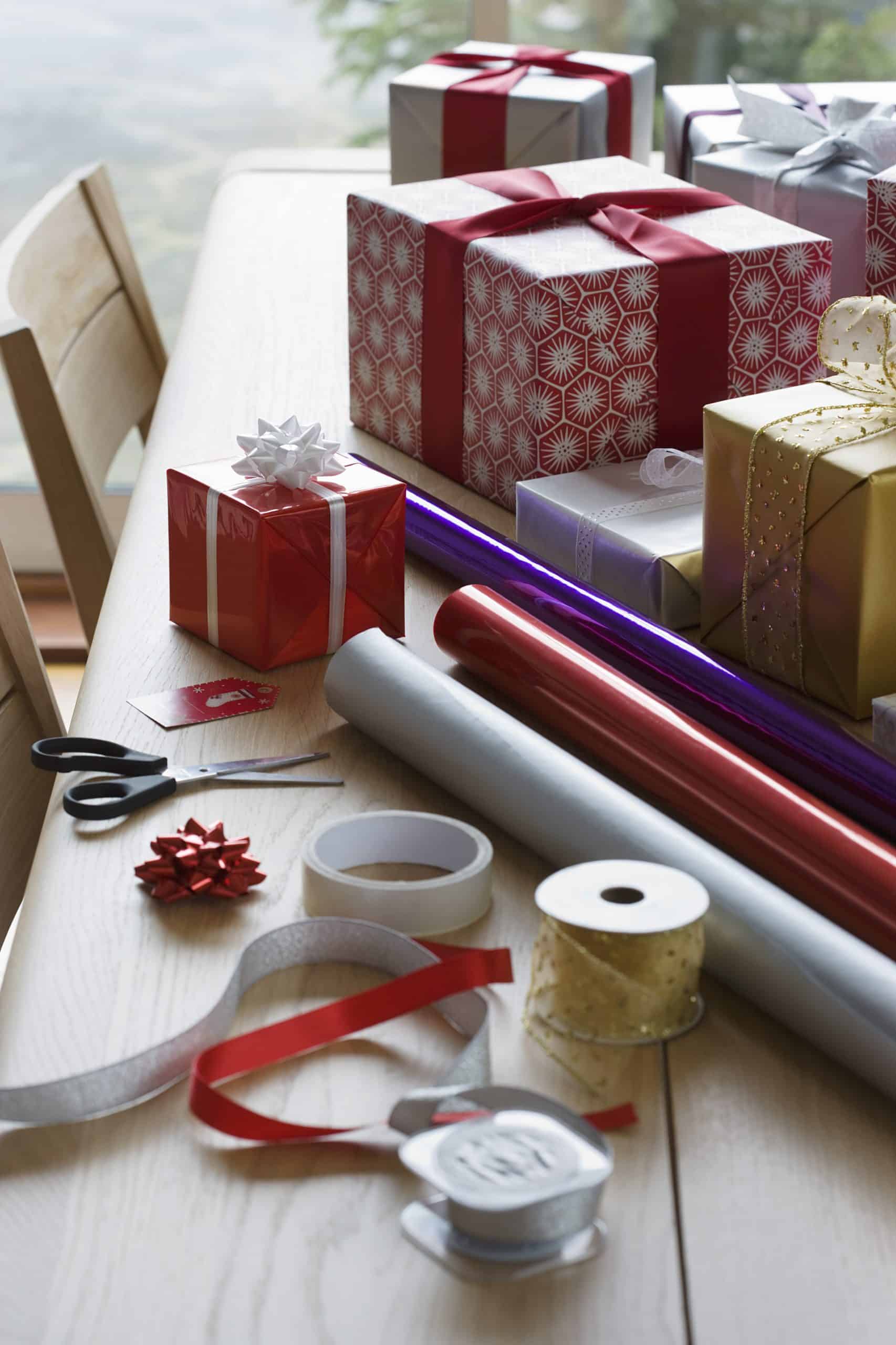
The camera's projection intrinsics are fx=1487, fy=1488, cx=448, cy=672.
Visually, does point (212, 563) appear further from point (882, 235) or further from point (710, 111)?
point (710, 111)

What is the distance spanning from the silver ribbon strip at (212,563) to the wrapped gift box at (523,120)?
0.69 meters

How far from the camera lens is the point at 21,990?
0.58 meters

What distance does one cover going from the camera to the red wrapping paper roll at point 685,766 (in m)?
0.59

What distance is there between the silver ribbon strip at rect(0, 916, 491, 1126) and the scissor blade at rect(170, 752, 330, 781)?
0.15m

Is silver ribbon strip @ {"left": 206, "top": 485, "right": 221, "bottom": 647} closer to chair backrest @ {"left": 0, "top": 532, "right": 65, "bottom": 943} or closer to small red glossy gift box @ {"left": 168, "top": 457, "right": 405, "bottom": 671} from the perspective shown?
small red glossy gift box @ {"left": 168, "top": 457, "right": 405, "bottom": 671}

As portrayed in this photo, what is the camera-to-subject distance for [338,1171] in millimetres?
498

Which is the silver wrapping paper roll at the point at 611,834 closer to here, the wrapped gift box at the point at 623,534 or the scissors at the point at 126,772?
the scissors at the point at 126,772

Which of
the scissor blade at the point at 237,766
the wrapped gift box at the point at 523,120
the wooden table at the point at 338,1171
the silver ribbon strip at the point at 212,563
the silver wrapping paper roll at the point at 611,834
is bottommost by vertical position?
the wooden table at the point at 338,1171

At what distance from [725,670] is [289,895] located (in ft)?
0.83

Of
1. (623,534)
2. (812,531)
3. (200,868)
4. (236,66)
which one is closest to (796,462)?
(812,531)

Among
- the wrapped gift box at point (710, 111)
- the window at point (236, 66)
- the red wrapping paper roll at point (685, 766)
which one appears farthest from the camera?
the window at point (236, 66)

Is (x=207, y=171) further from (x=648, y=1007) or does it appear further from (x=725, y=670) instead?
(x=648, y=1007)

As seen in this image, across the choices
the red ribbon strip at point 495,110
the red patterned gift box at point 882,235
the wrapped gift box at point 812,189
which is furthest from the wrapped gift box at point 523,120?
the red patterned gift box at point 882,235

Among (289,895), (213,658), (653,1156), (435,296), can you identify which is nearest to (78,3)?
(435,296)
